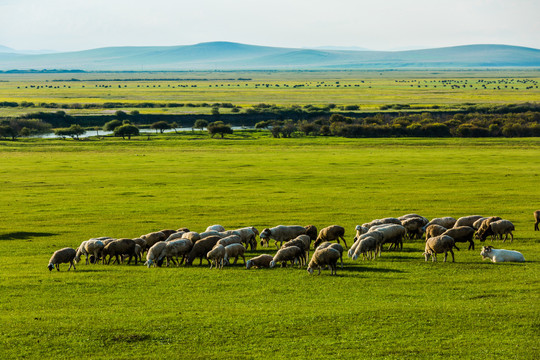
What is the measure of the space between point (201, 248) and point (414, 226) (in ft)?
28.5

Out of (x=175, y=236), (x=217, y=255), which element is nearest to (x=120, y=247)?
(x=175, y=236)

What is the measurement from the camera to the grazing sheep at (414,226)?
82.1 feet

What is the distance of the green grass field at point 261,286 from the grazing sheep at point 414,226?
1.14 meters

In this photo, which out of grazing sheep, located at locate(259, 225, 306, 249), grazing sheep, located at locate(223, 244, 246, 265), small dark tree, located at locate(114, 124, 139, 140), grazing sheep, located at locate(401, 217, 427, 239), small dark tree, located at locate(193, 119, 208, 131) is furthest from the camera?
small dark tree, located at locate(193, 119, 208, 131)

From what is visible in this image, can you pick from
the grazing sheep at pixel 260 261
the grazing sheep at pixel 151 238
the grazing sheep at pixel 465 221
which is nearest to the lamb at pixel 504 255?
the grazing sheep at pixel 465 221

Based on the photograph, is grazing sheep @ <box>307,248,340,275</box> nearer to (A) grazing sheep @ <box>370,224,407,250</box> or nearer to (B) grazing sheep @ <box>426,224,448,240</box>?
(A) grazing sheep @ <box>370,224,407,250</box>

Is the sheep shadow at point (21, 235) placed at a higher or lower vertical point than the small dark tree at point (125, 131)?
higher

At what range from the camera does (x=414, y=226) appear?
990 inches

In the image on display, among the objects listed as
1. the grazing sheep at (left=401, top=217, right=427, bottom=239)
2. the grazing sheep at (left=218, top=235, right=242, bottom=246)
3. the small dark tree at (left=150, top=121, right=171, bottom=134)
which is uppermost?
the grazing sheep at (left=218, top=235, right=242, bottom=246)

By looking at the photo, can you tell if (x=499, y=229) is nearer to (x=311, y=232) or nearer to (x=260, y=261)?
(x=311, y=232)

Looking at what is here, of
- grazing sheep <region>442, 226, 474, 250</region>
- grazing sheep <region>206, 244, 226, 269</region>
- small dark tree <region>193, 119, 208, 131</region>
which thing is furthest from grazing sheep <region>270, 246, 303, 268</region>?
small dark tree <region>193, 119, 208, 131</region>

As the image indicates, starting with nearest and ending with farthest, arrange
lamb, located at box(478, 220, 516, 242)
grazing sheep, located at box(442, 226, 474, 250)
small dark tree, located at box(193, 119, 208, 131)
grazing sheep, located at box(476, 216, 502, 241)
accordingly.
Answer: grazing sheep, located at box(442, 226, 474, 250), lamb, located at box(478, 220, 516, 242), grazing sheep, located at box(476, 216, 502, 241), small dark tree, located at box(193, 119, 208, 131)

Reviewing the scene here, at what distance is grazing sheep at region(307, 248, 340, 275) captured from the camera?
1920 centimetres

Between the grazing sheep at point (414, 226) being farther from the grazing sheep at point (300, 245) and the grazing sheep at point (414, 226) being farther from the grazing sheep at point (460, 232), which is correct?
the grazing sheep at point (300, 245)
